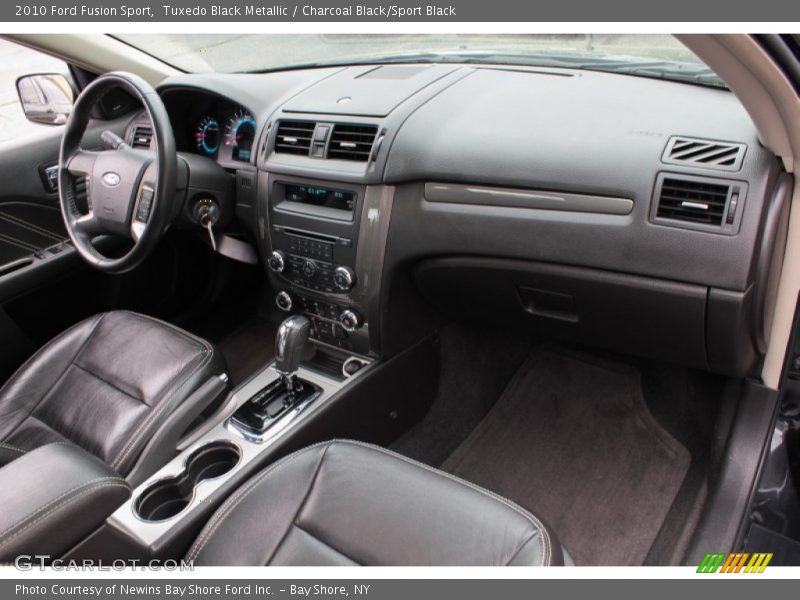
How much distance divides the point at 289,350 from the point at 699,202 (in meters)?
1.08

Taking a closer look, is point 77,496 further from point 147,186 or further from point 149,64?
point 149,64

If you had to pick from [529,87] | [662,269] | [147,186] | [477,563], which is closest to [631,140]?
[662,269]

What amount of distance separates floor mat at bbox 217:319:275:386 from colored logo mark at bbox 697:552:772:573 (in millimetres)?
1589

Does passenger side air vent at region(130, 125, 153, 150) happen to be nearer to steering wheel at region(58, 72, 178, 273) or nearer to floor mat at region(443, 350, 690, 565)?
steering wheel at region(58, 72, 178, 273)

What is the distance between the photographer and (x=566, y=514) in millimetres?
1917

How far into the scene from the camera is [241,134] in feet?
7.00

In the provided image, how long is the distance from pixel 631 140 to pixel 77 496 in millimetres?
1234

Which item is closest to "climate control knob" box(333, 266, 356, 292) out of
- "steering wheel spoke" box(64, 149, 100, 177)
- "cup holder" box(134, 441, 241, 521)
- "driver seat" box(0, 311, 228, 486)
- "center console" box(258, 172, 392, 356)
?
"center console" box(258, 172, 392, 356)

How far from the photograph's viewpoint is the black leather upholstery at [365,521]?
117 centimetres

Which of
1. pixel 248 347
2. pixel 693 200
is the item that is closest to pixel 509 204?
pixel 693 200

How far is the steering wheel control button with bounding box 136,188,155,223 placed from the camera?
178 centimetres

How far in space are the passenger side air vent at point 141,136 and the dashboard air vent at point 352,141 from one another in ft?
2.48

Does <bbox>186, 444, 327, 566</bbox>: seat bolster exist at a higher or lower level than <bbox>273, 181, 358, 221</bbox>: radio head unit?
lower

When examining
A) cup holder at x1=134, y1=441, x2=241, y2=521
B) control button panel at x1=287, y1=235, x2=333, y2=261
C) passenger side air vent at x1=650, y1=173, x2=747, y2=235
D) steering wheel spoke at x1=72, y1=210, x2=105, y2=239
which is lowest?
cup holder at x1=134, y1=441, x2=241, y2=521
